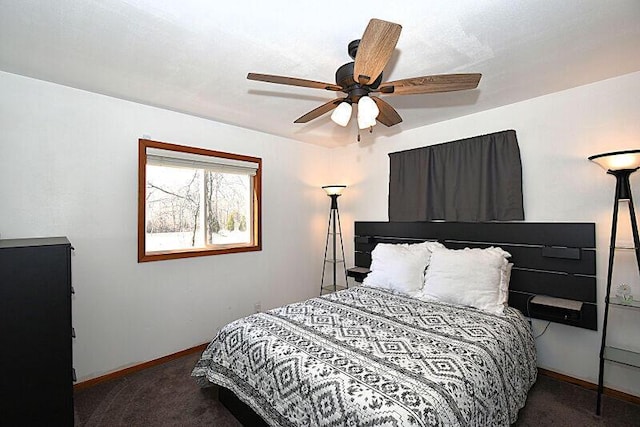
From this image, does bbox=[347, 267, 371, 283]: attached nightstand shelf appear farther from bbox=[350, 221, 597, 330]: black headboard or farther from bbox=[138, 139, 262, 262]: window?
bbox=[138, 139, 262, 262]: window

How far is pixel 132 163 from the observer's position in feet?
9.04

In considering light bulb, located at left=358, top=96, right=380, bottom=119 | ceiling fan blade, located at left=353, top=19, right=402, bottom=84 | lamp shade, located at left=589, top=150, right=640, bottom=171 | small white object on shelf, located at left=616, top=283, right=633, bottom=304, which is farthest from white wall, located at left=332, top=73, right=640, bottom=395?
ceiling fan blade, located at left=353, top=19, right=402, bottom=84

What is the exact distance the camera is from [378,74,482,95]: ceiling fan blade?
1.66 meters

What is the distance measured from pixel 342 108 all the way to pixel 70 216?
7.53 feet

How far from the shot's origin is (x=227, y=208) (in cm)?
353

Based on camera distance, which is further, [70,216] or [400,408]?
[70,216]

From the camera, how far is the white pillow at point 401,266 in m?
2.88

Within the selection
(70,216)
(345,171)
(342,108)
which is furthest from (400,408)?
(345,171)

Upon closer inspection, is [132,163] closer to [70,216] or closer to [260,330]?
[70,216]

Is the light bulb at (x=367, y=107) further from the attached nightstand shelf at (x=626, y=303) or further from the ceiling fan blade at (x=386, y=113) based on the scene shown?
the attached nightstand shelf at (x=626, y=303)

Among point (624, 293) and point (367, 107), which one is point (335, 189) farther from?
point (624, 293)

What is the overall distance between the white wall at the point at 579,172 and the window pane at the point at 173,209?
2.99m

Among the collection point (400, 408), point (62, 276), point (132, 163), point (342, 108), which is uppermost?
point (342, 108)

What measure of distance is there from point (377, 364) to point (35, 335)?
186cm
